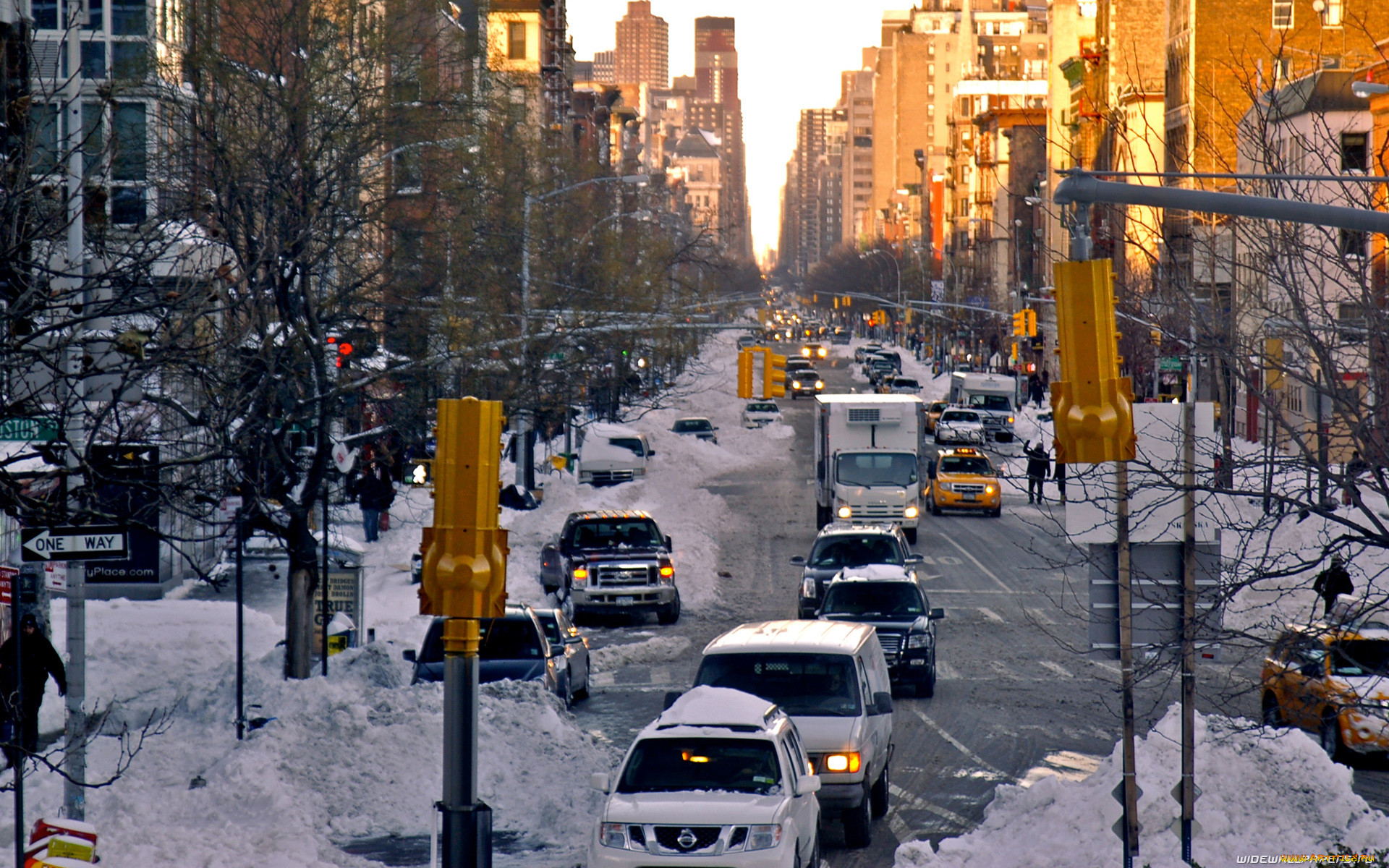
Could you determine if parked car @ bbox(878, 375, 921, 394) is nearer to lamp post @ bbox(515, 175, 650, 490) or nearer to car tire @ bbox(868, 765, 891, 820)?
lamp post @ bbox(515, 175, 650, 490)

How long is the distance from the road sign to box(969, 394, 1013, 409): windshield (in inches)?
2126

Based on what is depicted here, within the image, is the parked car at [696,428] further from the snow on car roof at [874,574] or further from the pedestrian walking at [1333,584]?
the pedestrian walking at [1333,584]

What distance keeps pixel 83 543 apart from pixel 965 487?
3375 cm

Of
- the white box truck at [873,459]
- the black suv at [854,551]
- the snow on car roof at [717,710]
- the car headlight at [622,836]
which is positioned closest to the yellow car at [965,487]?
the white box truck at [873,459]

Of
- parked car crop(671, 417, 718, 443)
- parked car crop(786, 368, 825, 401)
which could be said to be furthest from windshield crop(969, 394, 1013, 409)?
parked car crop(786, 368, 825, 401)

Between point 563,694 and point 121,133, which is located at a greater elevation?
point 121,133

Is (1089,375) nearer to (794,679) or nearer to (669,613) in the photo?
(794,679)

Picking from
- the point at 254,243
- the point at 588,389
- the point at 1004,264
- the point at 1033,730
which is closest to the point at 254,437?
the point at 254,243

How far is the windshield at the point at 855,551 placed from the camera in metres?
26.8

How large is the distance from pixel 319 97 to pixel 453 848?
12.6 meters

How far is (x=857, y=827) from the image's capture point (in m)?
13.9

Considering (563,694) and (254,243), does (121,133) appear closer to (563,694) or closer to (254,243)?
(254,243)

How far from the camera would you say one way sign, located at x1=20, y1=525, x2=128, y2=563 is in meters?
11.6

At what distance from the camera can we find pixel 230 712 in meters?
17.6
